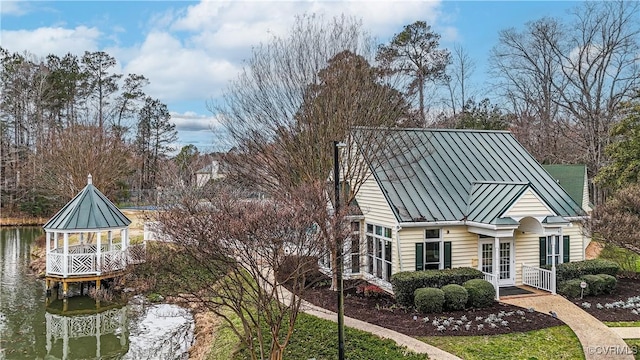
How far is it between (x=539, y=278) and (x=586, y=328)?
393 cm

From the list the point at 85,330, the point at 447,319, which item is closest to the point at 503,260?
the point at 447,319

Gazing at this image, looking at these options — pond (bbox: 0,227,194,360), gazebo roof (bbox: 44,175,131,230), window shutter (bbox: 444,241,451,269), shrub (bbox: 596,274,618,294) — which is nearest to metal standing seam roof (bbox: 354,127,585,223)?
window shutter (bbox: 444,241,451,269)

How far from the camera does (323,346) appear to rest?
33.6 ft

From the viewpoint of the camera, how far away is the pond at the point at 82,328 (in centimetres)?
1251

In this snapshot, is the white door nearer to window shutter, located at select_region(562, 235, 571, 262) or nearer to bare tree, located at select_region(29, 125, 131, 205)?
window shutter, located at select_region(562, 235, 571, 262)

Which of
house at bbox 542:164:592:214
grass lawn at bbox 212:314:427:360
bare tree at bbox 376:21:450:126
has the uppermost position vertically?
bare tree at bbox 376:21:450:126

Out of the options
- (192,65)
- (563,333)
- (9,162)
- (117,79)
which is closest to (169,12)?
(192,65)

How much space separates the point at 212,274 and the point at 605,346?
27.8ft

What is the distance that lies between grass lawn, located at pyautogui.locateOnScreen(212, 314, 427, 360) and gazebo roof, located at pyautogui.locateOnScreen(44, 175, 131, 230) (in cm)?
884

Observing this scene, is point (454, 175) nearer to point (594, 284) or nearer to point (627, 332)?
point (594, 284)

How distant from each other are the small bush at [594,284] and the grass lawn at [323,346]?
7.68 meters

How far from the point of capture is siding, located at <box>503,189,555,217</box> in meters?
14.4

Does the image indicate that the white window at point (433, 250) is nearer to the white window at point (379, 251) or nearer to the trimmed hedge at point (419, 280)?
the trimmed hedge at point (419, 280)

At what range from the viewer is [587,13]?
2755 cm
